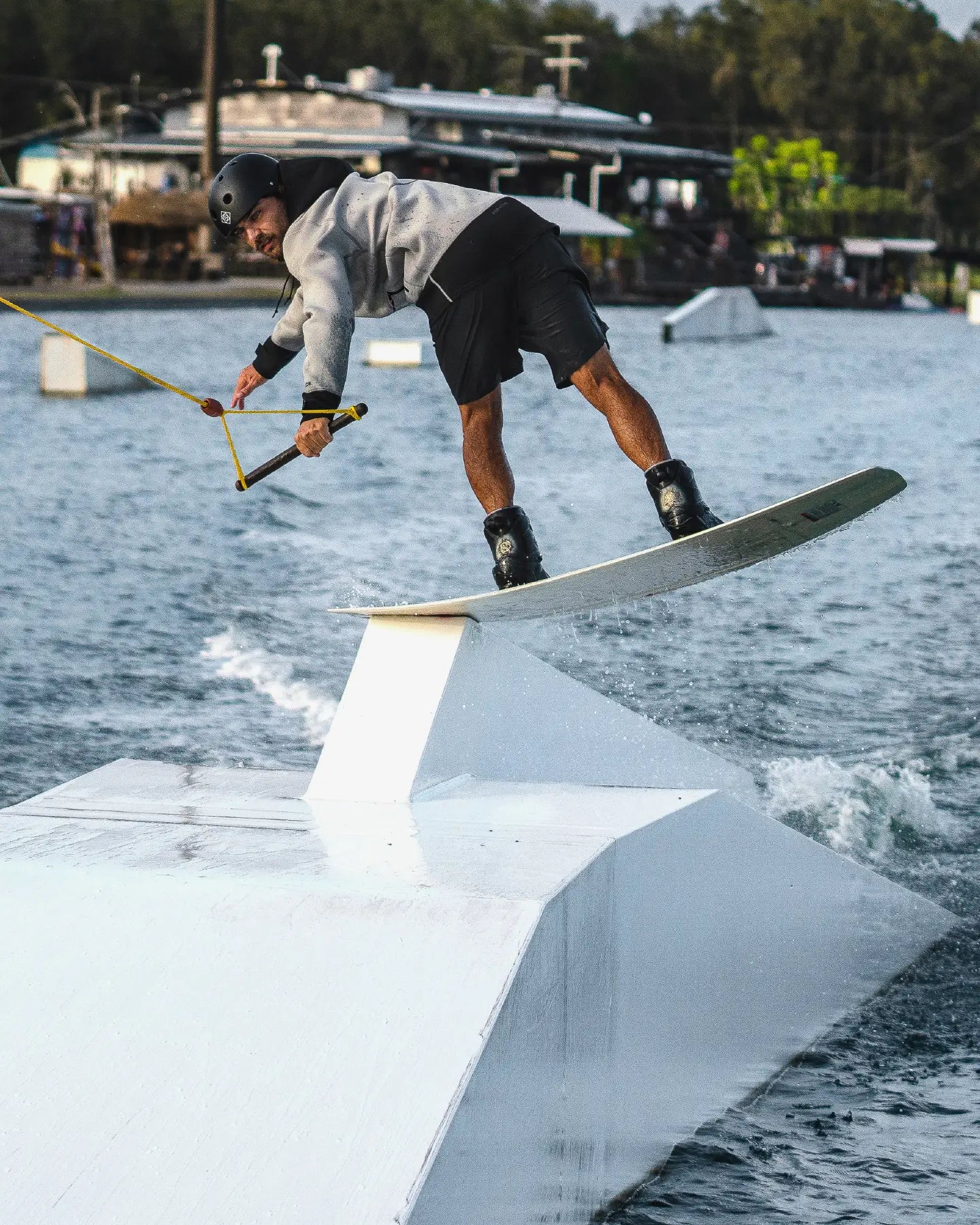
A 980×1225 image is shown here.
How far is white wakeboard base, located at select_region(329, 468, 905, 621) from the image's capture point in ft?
16.1

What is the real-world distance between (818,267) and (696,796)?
236 feet

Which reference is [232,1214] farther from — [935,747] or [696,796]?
[935,747]

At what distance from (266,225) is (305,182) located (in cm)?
16

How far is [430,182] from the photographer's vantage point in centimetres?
545

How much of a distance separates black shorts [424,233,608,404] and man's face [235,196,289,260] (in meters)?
0.47

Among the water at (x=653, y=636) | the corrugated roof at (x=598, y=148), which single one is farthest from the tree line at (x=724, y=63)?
the water at (x=653, y=636)

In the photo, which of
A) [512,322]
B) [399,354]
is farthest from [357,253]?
[399,354]

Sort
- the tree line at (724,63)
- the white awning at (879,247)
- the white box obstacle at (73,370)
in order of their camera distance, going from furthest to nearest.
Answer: the tree line at (724,63)
the white awning at (879,247)
the white box obstacle at (73,370)

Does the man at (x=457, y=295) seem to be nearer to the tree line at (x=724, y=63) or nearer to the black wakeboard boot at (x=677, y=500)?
the black wakeboard boot at (x=677, y=500)

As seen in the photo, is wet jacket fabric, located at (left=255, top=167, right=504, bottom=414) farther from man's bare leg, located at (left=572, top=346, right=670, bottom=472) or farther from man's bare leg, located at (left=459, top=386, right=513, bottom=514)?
man's bare leg, located at (left=572, top=346, right=670, bottom=472)

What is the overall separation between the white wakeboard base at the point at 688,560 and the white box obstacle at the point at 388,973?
0.37ft

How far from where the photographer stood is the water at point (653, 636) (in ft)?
16.5

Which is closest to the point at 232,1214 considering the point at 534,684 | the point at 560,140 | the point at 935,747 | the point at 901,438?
the point at 534,684

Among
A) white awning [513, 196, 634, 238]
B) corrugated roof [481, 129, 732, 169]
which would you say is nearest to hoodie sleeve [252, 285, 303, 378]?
white awning [513, 196, 634, 238]
